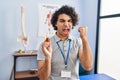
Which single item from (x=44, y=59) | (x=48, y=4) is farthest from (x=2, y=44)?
(x=44, y=59)

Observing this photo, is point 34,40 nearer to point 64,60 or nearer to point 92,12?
point 92,12

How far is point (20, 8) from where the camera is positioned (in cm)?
261

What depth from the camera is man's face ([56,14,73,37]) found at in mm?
1199

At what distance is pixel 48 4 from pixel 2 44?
1104mm

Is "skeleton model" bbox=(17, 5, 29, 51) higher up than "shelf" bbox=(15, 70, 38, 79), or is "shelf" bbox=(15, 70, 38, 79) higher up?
"skeleton model" bbox=(17, 5, 29, 51)

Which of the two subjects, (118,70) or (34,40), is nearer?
(118,70)

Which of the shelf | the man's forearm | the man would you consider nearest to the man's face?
the man

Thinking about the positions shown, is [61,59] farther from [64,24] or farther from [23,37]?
[23,37]

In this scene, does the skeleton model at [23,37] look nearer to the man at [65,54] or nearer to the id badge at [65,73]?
the man at [65,54]

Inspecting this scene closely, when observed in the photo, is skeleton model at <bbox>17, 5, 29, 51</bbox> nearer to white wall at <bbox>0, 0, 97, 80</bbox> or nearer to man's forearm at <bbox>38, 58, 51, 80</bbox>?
white wall at <bbox>0, 0, 97, 80</bbox>

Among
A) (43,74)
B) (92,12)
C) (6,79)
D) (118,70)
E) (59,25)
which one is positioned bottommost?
(6,79)

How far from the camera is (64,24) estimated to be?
1203 millimetres

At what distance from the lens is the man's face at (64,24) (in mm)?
1199

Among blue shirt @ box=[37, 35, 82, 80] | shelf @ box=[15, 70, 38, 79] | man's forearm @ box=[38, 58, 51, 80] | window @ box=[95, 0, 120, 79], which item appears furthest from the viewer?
shelf @ box=[15, 70, 38, 79]
